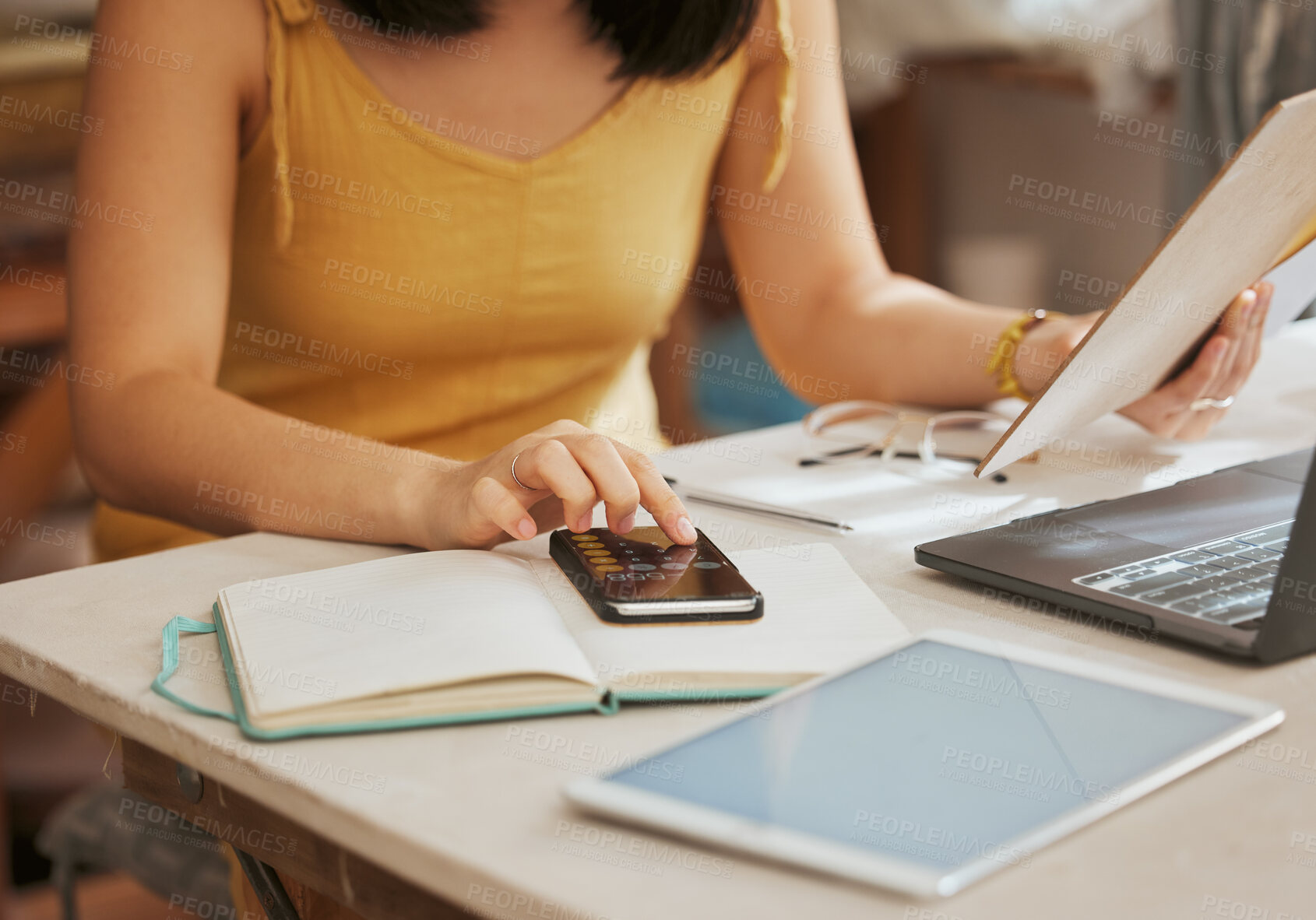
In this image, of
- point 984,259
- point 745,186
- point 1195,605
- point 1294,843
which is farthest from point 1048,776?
point 984,259

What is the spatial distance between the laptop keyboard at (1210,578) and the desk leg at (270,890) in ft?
1.35

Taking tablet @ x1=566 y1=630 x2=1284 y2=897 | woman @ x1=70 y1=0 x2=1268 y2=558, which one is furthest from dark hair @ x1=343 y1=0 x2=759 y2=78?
tablet @ x1=566 y1=630 x2=1284 y2=897

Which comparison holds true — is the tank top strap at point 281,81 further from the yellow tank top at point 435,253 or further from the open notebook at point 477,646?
the open notebook at point 477,646

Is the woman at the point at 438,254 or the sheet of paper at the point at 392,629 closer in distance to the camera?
the sheet of paper at the point at 392,629

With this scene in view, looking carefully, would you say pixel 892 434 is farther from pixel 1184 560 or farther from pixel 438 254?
pixel 438 254

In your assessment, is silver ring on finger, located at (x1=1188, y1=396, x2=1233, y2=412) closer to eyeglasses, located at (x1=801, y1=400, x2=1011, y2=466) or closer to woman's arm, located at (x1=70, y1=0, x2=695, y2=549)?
eyeglasses, located at (x1=801, y1=400, x2=1011, y2=466)

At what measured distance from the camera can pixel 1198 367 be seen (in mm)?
866

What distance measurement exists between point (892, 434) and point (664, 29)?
0.39 metres

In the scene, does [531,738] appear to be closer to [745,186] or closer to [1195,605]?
[1195,605]

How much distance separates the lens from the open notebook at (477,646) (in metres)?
0.49

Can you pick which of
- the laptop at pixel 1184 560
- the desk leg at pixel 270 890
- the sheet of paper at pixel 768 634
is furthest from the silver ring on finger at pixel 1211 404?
the desk leg at pixel 270 890

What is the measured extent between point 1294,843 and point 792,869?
0.55 feet

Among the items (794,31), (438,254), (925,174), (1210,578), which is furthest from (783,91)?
(925,174)

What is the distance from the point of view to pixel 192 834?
0.97 m
